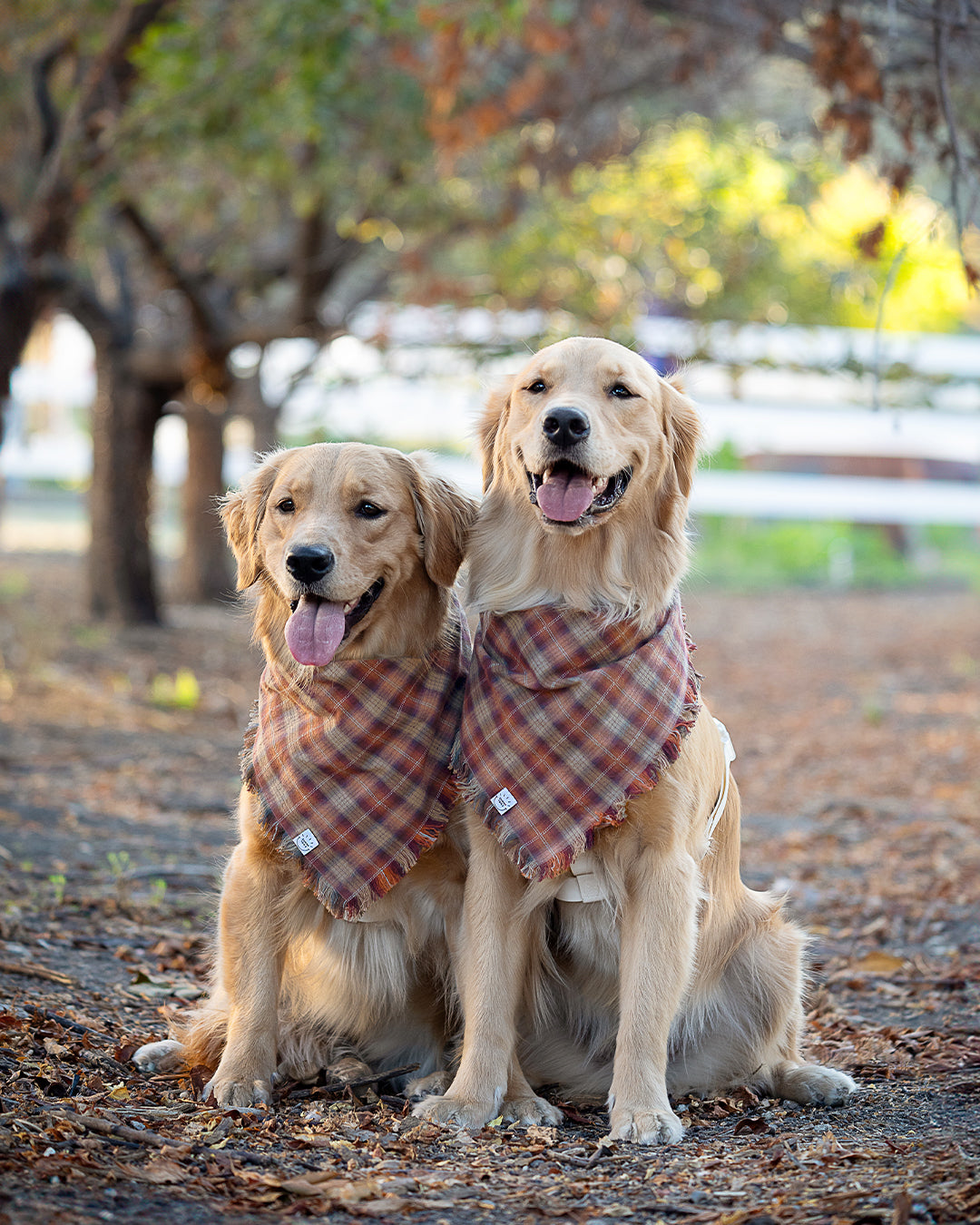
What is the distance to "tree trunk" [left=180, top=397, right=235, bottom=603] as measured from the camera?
1415 centimetres

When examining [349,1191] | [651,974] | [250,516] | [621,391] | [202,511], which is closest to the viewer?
[349,1191]

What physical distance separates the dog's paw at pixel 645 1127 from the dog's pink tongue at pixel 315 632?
1.36 m

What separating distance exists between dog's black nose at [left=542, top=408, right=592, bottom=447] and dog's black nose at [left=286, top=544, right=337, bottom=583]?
656 millimetres

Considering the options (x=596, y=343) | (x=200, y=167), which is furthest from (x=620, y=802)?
(x=200, y=167)

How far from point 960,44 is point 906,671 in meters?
7.59

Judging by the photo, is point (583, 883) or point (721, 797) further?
point (721, 797)

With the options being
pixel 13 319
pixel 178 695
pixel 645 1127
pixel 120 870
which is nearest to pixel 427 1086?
pixel 645 1127

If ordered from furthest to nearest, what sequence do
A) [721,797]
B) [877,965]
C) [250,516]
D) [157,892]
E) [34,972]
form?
1. [157,892]
2. [877,965]
3. [34,972]
4. [250,516]
5. [721,797]

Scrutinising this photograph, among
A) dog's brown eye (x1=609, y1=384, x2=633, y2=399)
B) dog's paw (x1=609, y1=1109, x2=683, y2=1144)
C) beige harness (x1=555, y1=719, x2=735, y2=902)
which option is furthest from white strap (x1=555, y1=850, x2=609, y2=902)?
dog's brown eye (x1=609, y1=384, x2=633, y2=399)

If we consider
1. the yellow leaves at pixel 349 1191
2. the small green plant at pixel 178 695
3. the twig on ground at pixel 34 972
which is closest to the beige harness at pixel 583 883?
the yellow leaves at pixel 349 1191

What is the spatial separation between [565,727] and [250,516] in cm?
115

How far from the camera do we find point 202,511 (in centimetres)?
1429

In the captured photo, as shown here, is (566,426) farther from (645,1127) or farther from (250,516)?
(645,1127)

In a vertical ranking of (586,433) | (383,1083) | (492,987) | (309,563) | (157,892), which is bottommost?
(383,1083)
